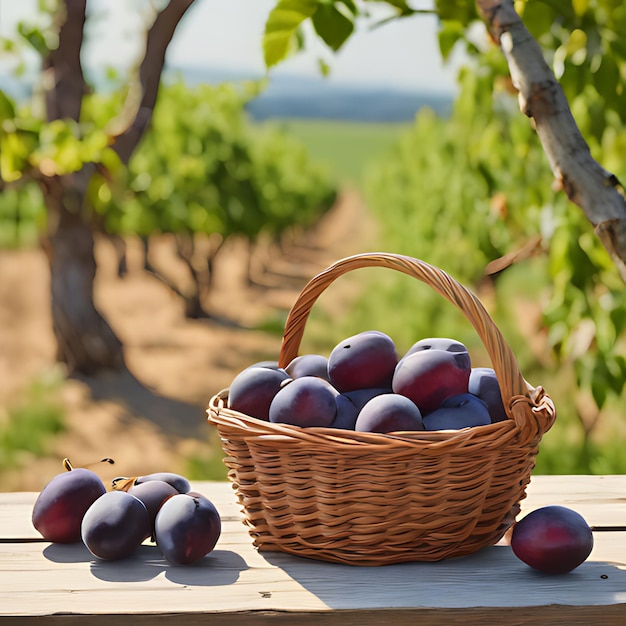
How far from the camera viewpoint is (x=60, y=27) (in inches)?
274

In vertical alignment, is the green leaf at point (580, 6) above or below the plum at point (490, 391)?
above

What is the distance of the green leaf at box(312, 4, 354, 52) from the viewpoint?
4.37 feet

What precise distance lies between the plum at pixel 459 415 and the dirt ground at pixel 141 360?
4563 millimetres

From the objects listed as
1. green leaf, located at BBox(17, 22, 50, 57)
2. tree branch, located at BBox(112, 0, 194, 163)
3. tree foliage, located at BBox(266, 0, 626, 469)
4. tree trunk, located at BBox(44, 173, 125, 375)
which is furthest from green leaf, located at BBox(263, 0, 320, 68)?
tree trunk, located at BBox(44, 173, 125, 375)

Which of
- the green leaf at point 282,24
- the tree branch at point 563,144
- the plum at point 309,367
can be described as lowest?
the plum at point 309,367

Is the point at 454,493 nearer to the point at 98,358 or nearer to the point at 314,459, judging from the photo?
the point at 314,459

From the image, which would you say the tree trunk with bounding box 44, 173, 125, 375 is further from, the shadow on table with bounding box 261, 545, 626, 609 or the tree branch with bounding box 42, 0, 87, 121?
the shadow on table with bounding box 261, 545, 626, 609

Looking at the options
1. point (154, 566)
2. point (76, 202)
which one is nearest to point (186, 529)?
point (154, 566)

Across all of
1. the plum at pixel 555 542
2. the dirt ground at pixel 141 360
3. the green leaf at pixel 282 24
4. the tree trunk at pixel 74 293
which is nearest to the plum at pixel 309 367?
the plum at pixel 555 542

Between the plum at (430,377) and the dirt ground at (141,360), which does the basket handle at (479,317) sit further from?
the dirt ground at (141,360)

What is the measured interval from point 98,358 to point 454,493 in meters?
7.36

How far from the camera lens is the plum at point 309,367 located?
1231 mm

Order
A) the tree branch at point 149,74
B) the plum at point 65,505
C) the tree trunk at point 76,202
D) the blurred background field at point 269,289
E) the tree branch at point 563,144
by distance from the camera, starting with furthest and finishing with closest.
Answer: the tree trunk at point 76,202, the tree branch at point 149,74, the blurred background field at point 269,289, the plum at point 65,505, the tree branch at point 563,144

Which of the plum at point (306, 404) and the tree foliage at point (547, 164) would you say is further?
the tree foliage at point (547, 164)
